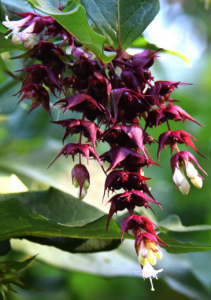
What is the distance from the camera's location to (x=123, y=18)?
747 mm

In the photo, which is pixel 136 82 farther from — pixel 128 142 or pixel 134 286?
pixel 134 286

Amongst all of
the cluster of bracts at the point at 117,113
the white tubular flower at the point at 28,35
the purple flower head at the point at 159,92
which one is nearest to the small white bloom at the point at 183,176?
the cluster of bracts at the point at 117,113

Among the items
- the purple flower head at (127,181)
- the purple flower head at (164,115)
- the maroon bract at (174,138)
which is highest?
the purple flower head at (164,115)

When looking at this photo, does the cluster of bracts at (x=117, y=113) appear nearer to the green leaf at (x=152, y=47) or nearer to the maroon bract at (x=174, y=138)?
the maroon bract at (x=174, y=138)

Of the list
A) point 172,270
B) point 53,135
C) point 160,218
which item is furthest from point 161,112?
point 160,218

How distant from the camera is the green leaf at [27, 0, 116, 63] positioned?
648mm

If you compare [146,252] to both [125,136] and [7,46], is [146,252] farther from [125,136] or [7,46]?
[7,46]

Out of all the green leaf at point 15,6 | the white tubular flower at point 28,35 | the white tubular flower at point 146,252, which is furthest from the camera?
the green leaf at point 15,6

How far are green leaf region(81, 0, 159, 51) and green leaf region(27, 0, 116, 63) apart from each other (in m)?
0.05

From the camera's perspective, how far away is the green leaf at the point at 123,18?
735 millimetres

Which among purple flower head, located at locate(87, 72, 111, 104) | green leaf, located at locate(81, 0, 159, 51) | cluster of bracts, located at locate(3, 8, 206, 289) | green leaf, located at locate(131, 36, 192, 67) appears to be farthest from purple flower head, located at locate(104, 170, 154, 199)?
green leaf, located at locate(131, 36, 192, 67)

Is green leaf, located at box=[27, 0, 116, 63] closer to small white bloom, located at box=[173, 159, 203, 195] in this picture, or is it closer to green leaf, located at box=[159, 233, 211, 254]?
small white bloom, located at box=[173, 159, 203, 195]

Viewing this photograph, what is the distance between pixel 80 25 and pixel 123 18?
0.34 feet

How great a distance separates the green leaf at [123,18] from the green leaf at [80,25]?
2.0 inches
